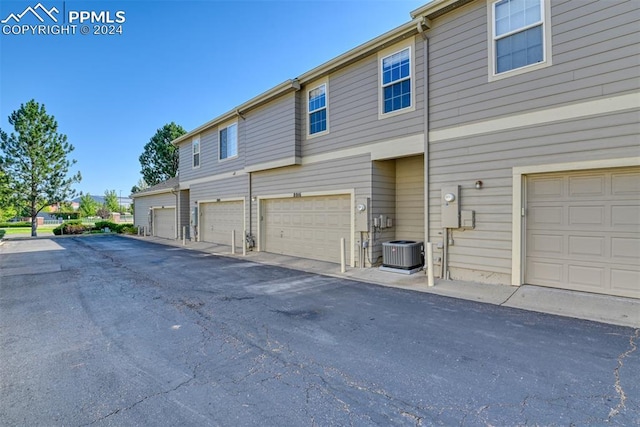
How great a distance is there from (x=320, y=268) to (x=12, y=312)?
6.40m

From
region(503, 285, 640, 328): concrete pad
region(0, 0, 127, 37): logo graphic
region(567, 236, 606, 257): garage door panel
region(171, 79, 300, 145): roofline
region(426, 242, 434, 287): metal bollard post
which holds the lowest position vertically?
region(503, 285, 640, 328): concrete pad

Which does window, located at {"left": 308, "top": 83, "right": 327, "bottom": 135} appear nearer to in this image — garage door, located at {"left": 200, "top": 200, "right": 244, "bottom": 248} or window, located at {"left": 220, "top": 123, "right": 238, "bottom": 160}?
window, located at {"left": 220, "top": 123, "right": 238, "bottom": 160}

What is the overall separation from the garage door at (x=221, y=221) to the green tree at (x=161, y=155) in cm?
1973

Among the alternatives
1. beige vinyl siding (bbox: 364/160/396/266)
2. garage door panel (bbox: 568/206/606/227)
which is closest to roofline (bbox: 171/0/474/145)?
beige vinyl siding (bbox: 364/160/396/266)

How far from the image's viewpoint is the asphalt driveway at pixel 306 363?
238cm

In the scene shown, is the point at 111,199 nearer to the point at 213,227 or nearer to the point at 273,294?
the point at 213,227

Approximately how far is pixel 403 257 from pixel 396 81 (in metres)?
4.59

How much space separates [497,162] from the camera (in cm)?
605

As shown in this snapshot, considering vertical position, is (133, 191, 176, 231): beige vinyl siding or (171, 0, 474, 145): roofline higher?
(171, 0, 474, 145): roofline

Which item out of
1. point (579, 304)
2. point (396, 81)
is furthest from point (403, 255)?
point (396, 81)

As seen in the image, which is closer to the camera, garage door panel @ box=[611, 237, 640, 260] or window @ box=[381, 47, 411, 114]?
garage door panel @ box=[611, 237, 640, 260]

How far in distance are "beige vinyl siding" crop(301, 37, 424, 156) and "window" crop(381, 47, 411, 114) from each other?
22cm

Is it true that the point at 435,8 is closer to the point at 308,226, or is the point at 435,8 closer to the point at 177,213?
the point at 308,226

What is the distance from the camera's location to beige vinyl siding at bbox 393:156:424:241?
820 centimetres
